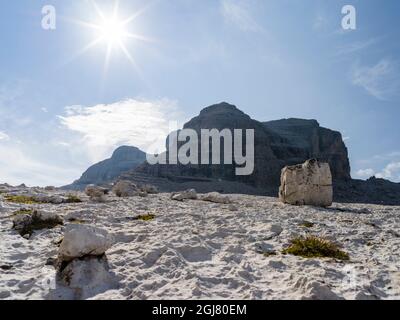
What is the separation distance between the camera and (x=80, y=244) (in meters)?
8.15

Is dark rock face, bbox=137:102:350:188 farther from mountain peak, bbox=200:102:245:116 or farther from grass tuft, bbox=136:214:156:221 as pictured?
grass tuft, bbox=136:214:156:221

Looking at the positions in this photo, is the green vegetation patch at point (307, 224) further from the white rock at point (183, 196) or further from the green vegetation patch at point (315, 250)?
the white rock at point (183, 196)

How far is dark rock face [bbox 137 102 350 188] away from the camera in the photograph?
12288 centimetres

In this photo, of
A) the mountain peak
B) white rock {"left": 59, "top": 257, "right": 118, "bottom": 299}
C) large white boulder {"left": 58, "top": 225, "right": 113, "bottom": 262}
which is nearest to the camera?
white rock {"left": 59, "top": 257, "right": 118, "bottom": 299}

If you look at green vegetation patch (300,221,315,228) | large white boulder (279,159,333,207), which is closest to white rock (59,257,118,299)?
green vegetation patch (300,221,315,228)

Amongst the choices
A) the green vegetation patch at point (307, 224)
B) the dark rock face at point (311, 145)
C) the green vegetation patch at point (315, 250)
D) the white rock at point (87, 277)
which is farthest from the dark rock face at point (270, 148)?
the white rock at point (87, 277)

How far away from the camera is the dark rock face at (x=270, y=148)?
403 feet

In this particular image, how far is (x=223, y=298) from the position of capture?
705 centimetres

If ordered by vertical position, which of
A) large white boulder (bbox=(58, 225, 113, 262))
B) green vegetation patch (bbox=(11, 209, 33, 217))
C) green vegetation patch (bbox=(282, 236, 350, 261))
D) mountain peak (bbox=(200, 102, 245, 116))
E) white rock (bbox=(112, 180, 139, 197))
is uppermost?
mountain peak (bbox=(200, 102, 245, 116))

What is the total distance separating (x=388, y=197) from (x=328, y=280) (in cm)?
12877

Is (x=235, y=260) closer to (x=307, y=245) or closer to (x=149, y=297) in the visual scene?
(x=307, y=245)

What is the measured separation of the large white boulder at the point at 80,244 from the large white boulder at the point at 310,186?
19613mm

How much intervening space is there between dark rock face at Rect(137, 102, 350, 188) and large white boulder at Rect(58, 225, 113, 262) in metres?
104
